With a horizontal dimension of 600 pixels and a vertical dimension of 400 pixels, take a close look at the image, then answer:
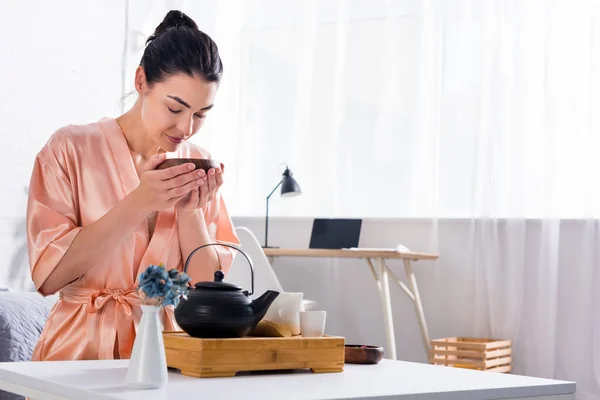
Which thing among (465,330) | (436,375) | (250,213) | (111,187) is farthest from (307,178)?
(436,375)

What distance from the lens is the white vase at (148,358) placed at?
1160mm

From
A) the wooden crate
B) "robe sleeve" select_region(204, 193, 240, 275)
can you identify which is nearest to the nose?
"robe sleeve" select_region(204, 193, 240, 275)

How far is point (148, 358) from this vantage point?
117cm

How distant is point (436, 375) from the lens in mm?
1425

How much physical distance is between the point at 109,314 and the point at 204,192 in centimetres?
31

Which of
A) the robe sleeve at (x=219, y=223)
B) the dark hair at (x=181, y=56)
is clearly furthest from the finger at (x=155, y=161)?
the robe sleeve at (x=219, y=223)

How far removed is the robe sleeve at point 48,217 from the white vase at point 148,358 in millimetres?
499

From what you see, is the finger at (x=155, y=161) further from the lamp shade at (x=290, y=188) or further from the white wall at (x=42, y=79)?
the lamp shade at (x=290, y=188)

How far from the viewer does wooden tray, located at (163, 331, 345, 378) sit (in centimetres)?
132

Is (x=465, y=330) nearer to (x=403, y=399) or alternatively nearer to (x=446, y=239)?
(x=446, y=239)

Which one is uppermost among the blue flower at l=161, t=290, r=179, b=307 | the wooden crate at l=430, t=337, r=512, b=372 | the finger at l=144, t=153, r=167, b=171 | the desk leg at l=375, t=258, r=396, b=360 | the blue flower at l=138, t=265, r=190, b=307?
the finger at l=144, t=153, r=167, b=171

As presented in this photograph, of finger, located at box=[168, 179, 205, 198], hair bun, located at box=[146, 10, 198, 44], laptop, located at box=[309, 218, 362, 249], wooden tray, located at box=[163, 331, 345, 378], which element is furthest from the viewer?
laptop, located at box=[309, 218, 362, 249]

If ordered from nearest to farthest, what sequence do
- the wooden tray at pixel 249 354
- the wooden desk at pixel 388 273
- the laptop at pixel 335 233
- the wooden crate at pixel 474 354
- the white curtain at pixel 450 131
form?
the wooden tray at pixel 249 354
the wooden crate at pixel 474 354
the wooden desk at pixel 388 273
the white curtain at pixel 450 131
the laptop at pixel 335 233

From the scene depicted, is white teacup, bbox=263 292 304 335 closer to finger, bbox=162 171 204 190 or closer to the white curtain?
finger, bbox=162 171 204 190
